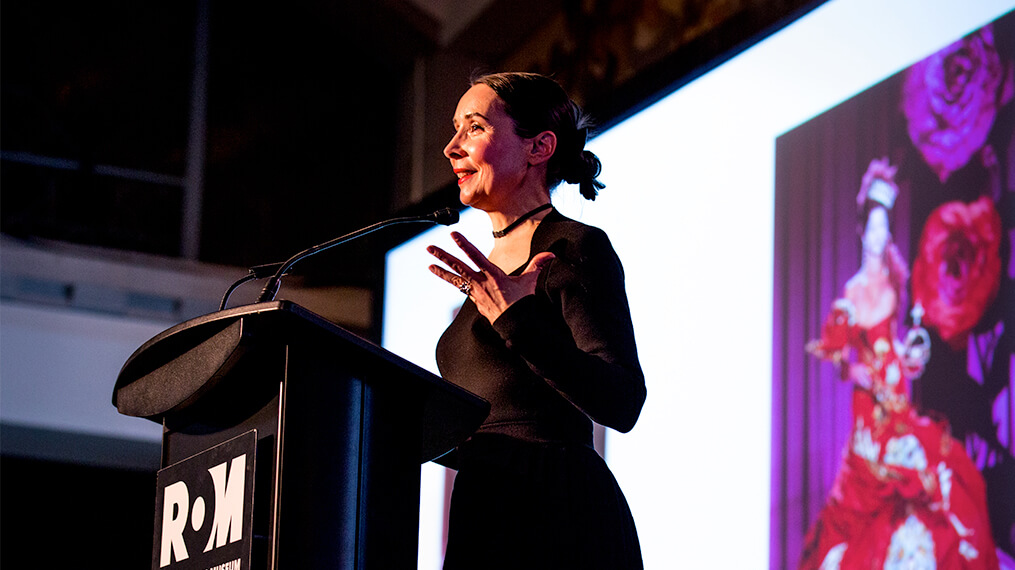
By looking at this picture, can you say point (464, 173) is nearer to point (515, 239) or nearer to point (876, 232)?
point (515, 239)

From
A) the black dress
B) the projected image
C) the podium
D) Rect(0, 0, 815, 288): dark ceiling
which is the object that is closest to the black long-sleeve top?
the black dress

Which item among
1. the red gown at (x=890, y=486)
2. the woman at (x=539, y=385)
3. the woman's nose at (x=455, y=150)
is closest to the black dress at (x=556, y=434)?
the woman at (x=539, y=385)

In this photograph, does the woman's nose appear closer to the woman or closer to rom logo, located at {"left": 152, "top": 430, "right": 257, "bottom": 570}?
the woman

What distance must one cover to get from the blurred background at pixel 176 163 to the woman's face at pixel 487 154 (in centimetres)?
288

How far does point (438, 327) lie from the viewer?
12.5 feet

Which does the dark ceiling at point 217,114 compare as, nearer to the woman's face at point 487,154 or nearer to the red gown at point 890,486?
the red gown at point 890,486

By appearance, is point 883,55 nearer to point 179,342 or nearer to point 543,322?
point 543,322

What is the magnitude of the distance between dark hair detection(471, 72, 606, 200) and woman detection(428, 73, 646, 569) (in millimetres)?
65

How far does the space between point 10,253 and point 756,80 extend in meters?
3.58

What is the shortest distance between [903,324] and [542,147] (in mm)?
962

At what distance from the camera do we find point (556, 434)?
1.50 m

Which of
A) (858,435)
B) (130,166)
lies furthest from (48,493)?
(858,435)

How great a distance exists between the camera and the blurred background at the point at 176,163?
5105mm

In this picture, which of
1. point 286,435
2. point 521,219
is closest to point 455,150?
point 521,219
